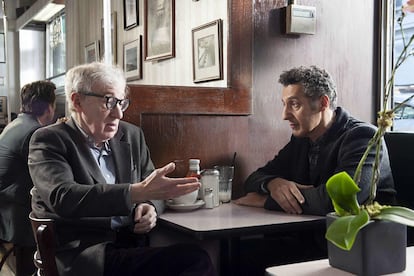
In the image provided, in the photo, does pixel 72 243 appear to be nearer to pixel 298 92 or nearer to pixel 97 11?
A: pixel 298 92

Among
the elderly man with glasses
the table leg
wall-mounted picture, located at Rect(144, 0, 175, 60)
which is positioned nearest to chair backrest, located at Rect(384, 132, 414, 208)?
the table leg

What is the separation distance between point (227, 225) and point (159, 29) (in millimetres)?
1368

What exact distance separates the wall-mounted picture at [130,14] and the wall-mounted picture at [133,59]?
0.09 metres

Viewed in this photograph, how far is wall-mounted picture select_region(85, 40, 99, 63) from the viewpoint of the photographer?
263 centimetres

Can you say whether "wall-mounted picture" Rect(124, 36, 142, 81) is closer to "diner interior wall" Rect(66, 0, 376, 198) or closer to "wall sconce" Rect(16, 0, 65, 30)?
"diner interior wall" Rect(66, 0, 376, 198)

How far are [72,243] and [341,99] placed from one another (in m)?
1.77

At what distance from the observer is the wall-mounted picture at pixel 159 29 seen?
107 inches

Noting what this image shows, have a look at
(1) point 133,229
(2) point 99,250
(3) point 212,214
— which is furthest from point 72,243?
(3) point 212,214

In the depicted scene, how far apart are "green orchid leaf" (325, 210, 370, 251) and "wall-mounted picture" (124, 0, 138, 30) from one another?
1.99 m

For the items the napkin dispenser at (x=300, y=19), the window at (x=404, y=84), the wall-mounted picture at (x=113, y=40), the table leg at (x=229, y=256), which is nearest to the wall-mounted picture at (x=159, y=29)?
the wall-mounted picture at (x=113, y=40)

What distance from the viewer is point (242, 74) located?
2545 millimetres

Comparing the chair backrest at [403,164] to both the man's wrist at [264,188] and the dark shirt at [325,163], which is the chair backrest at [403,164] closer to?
the dark shirt at [325,163]

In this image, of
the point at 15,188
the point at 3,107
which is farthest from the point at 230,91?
the point at 3,107

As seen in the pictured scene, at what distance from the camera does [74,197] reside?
67.5 inches
